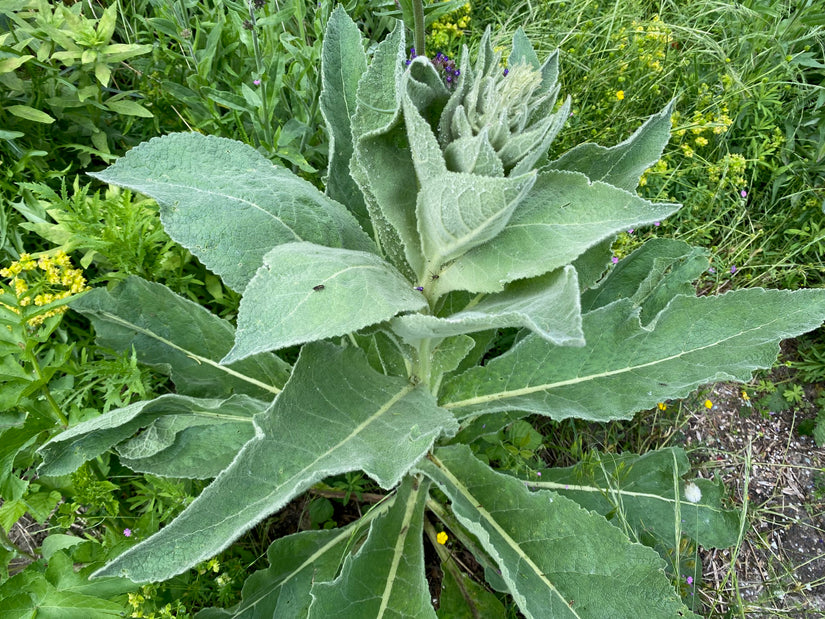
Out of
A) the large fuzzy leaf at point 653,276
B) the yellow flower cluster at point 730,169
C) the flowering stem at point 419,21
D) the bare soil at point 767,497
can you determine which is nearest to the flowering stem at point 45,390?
the flowering stem at point 419,21

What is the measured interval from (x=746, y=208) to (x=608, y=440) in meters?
1.65

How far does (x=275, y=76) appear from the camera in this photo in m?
2.36

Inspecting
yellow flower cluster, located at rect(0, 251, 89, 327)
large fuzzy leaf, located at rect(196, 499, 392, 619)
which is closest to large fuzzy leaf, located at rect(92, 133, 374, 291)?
yellow flower cluster, located at rect(0, 251, 89, 327)

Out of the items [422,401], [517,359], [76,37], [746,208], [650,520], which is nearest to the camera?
[422,401]

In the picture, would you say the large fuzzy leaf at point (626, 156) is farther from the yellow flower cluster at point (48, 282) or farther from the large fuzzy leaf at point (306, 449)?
the yellow flower cluster at point (48, 282)

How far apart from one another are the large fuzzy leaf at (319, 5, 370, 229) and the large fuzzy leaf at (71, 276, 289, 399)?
648 millimetres

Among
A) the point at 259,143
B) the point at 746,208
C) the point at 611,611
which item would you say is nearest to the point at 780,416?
the point at 746,208

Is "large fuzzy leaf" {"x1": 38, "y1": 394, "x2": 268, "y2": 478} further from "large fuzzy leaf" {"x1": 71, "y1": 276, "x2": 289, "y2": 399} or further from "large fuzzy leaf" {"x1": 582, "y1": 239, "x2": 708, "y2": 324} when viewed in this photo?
"large fuzzy leaf" {"x1": 582, "y1": 239, "x2": 708, "y2": 324}

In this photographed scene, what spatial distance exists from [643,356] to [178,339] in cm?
147

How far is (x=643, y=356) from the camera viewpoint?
5.53 ft

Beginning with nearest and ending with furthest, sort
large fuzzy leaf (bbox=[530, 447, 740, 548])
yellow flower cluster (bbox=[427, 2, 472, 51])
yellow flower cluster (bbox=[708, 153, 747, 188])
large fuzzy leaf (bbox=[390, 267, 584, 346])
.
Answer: large fuzzy leaf (bbox=[390, 267, 584, 346]), large fuzzy leaf (bbox=[530, 447, 740, 548]), yellow flower cluster (bbox=[708, 153, 747, 188]), yellow flower cluster (bbox=[427, 2, 472, 51])

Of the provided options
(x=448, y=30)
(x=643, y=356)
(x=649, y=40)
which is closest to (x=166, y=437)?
(x=643, y=356)

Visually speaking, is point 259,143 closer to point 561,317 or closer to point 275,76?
point 275,76

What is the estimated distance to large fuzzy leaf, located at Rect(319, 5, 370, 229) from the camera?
62.9 inches
